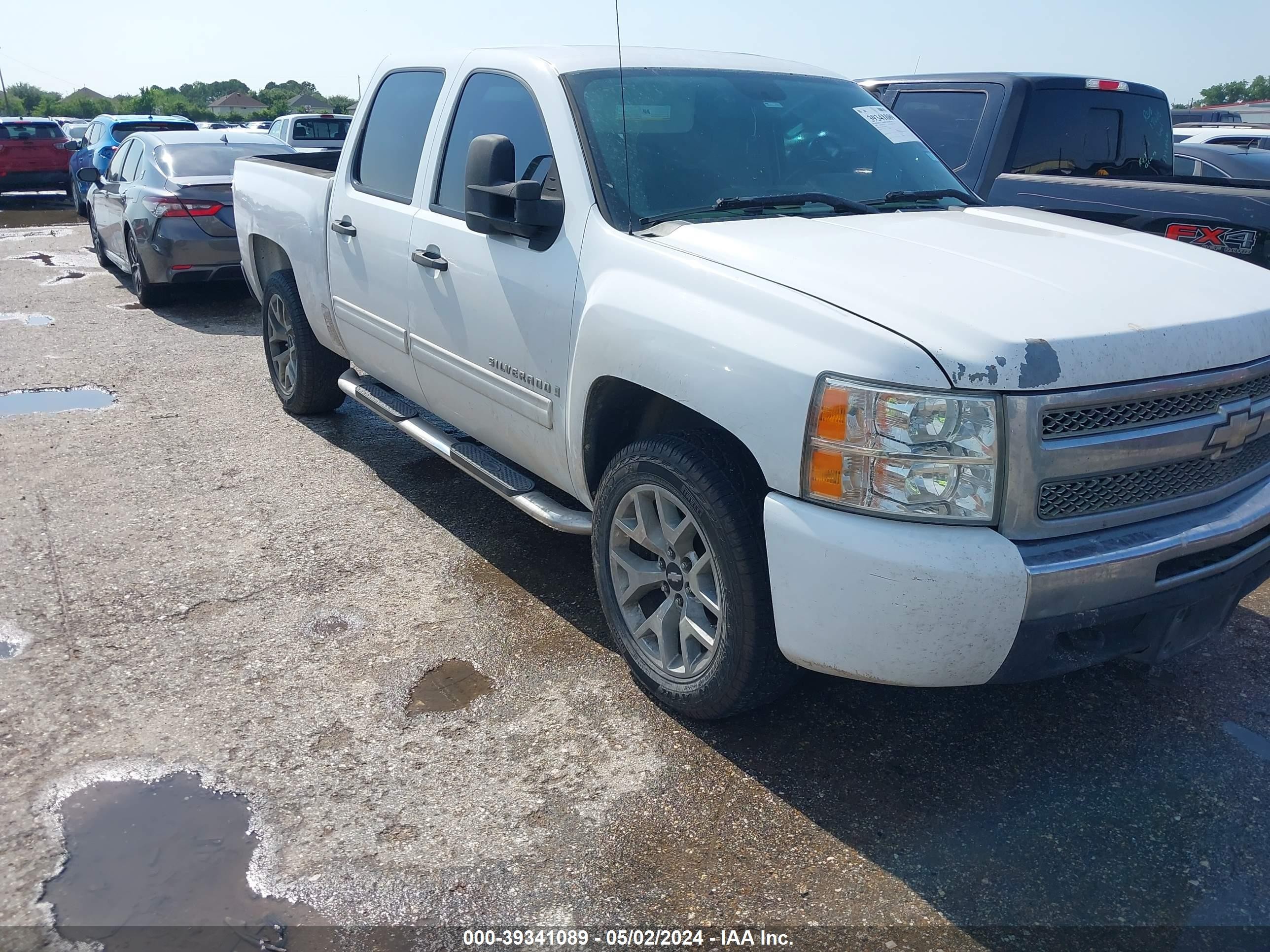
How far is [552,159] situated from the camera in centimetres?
370

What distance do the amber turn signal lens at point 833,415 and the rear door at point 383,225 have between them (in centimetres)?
235

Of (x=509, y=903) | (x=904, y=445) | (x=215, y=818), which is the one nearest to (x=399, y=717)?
(x=215, y=818)

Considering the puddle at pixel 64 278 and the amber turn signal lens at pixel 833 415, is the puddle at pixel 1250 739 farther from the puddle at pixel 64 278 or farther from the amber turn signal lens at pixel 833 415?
the puddle at pixel 64 278

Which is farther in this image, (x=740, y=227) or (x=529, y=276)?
(x=529, y=276)

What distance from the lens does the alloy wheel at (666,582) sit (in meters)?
3.07

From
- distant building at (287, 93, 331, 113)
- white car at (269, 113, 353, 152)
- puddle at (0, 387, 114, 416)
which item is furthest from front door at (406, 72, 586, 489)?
distant building at (287, 93, 331, 113)

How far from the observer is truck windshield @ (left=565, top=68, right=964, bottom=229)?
3.49 metres

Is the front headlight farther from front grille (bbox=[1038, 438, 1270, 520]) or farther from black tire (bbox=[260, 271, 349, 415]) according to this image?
black tire (bbox=[260, 271, 349, 415])

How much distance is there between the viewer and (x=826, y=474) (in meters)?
2.56

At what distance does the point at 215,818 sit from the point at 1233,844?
8.96 ft

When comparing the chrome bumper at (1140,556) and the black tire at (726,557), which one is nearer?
the chrome bumper at (1140,556)

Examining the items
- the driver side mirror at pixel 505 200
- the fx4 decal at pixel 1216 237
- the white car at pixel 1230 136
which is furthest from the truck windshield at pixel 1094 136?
the white car at pixel 1230 136

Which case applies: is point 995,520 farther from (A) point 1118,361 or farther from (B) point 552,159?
(B) point 552,159

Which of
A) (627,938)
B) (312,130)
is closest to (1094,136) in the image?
(627,938)
